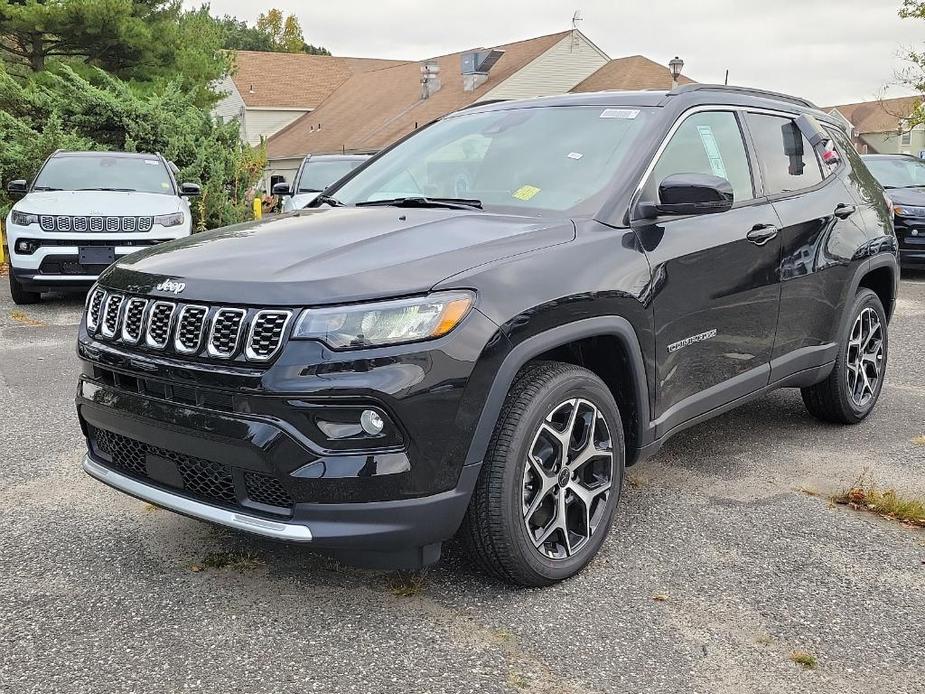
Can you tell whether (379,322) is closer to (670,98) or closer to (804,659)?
(804,659)

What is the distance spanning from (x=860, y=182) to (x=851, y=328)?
0.90 m

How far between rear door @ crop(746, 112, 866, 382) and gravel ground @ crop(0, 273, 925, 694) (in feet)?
2.16

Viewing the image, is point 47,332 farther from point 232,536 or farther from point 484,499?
point 484,499

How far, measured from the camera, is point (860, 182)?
525 cm

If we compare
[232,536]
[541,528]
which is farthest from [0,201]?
[541,528]

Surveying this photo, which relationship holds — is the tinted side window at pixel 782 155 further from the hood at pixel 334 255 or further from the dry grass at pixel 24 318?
the dry grass at pixel 24 318

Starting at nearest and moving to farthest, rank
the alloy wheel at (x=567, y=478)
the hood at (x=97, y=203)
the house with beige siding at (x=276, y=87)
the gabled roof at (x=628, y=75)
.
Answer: the alloy wheel at (x=567, y=478)
the hood at (x=97, y=203)
the gabled roof at (x=628, y=75)
the house with beige siding at (x=276, y=87)

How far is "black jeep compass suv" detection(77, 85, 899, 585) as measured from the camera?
2.72 metres

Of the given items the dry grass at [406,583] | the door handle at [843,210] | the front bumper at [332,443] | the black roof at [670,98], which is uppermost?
the black roof at [670,98]

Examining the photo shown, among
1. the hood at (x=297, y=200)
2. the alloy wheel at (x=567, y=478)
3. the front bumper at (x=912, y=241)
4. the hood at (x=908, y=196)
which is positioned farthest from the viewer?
the hood at (x=908, y=196)

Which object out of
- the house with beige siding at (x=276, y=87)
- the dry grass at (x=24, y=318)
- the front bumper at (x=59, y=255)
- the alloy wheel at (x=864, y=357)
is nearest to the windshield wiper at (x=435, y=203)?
the alloy wheel at (x=864, y=357)

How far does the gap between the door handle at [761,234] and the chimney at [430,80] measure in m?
38.6

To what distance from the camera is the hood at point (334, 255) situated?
109 inches

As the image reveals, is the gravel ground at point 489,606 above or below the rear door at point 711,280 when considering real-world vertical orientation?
below
